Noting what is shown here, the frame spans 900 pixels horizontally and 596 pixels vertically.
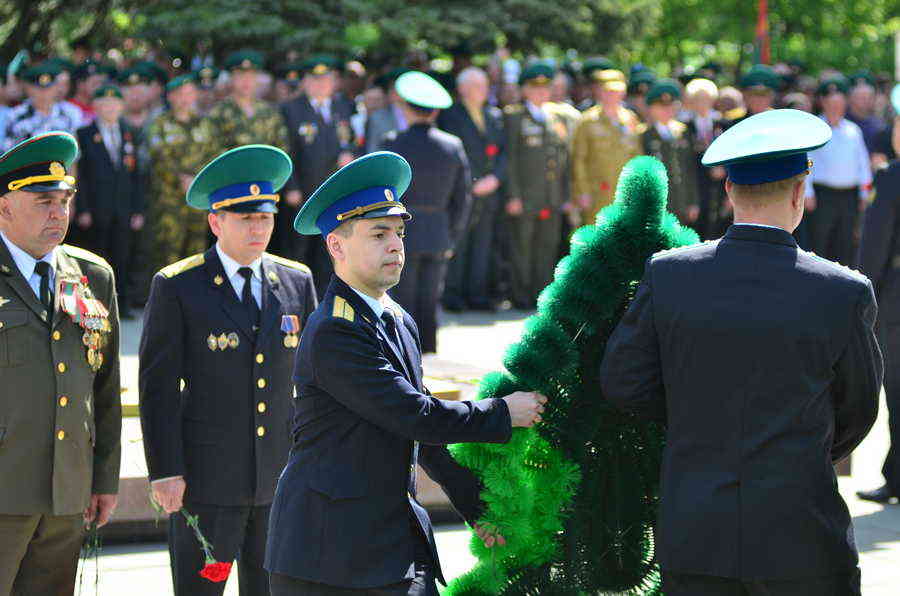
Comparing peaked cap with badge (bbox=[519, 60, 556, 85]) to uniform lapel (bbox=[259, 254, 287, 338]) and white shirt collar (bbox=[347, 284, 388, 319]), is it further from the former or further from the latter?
white shirt collar (bbox=[347, 284, 388, 319])

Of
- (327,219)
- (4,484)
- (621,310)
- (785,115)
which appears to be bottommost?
(4,484)

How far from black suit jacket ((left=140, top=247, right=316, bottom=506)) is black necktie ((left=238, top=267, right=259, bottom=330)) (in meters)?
0.03

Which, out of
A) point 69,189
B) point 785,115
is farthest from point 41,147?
point 785,115

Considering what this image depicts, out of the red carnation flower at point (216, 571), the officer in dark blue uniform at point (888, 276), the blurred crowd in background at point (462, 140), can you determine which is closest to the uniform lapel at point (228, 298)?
the red carnation flower at point (216, 571)

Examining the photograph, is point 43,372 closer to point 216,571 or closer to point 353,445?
point 216,571

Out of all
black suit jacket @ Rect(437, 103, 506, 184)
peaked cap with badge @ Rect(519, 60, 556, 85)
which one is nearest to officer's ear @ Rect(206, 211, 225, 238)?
black suit jacket @ Rect(437, 103, 506, 184)

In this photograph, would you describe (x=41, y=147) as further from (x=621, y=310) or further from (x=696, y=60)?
(x=696, y=60)

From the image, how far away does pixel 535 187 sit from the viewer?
534 inches

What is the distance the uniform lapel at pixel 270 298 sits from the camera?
4.81 metres

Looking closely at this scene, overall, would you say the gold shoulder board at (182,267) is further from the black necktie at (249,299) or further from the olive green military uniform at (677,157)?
the olive green military uniform at (677,157)

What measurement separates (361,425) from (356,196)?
2.03ft

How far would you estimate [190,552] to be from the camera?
4.67 metres

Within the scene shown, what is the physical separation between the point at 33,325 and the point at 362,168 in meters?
1.30

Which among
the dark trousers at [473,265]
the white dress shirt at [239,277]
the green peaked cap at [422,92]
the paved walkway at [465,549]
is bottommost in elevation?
the paved walkway at [465,549]
